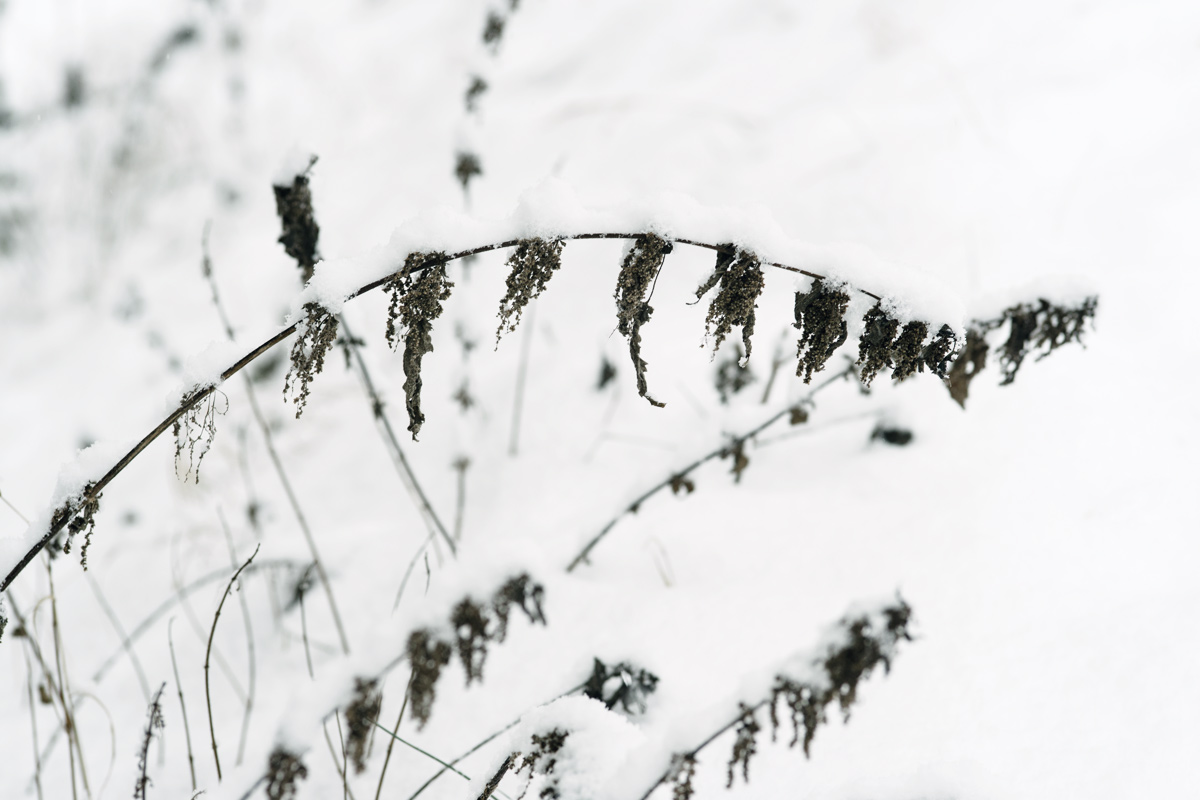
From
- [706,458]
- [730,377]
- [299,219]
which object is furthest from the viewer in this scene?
Answer: [730,377]

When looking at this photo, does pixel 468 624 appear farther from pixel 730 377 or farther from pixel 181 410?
pixel 730 377

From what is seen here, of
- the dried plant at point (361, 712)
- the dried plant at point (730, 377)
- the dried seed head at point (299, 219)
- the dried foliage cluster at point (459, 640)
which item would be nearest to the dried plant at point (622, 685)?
the dried foliage cluster at point (459, 640)

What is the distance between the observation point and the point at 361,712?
897 millimetres

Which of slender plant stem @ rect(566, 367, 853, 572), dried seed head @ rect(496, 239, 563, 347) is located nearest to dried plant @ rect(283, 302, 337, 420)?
dried seed head @ rect(496, 239, 563, 347)

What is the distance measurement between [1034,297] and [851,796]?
63 cm

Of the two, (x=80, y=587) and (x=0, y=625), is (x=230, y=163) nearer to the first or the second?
(x=80, y=587)

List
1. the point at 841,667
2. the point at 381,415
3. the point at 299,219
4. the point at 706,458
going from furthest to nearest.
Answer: the point at 381,415, the point at 706,458, the point at 299,219, the point at 841,667

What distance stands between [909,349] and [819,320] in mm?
86

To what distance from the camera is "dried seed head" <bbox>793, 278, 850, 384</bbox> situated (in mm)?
660

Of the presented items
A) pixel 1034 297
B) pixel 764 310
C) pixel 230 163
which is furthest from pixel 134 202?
pixel 1034 297

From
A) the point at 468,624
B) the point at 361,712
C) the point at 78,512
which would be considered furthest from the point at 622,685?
the point at 78,512

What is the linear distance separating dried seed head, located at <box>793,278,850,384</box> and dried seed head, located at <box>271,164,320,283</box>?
2.11 feet

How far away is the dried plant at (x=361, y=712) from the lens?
A: 89cm

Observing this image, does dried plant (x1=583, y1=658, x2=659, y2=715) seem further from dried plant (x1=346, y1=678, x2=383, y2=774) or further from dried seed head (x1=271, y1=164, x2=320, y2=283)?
dried seed head (x1=271, y1=164, x2=320, y2=283)
